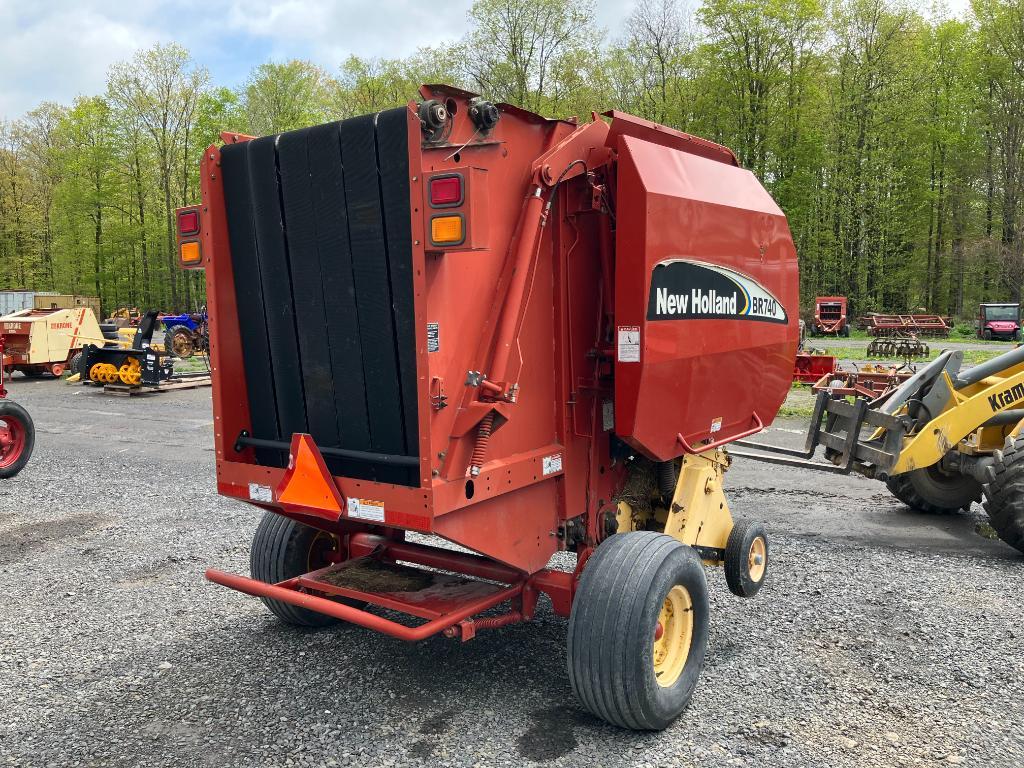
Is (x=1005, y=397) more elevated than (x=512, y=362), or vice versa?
(x=512, y=362)

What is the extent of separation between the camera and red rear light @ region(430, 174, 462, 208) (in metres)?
→ 2.88

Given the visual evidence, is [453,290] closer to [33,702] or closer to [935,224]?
[33,702]

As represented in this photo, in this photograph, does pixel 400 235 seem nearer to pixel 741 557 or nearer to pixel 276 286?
pixel 276 286

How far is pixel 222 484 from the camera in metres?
3.82

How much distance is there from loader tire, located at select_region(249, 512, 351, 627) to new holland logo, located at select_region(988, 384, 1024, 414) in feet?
17.0

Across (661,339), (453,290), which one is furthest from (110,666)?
(661,339)

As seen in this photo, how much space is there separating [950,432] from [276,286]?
5.21 metres

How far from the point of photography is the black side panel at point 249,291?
3.59 metres

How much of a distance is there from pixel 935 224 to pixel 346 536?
43.4 meters

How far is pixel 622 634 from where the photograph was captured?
3258 mm

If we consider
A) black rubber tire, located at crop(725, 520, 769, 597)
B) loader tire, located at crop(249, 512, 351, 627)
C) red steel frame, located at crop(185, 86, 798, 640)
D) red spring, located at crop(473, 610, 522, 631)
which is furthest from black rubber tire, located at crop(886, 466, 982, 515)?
loader tire, located at crop(249, 512, 351, 627)

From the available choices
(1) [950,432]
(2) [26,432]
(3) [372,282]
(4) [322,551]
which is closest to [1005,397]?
(1) [950,432]

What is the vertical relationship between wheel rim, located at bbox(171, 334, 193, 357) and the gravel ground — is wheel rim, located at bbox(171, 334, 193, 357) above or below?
above

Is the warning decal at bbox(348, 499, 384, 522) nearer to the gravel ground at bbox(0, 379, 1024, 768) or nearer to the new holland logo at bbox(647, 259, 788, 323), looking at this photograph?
the gravel ground at bbox(0, 379, 1024, 768)
